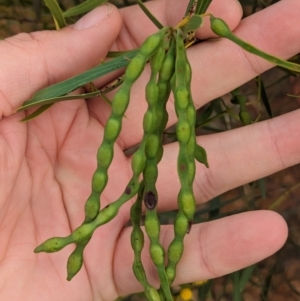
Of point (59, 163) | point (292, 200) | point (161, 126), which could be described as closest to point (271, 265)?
point (292, 200)

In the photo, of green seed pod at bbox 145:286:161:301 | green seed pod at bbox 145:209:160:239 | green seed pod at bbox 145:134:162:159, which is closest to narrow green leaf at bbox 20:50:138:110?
green seed pod at bbox 145:134:162:159

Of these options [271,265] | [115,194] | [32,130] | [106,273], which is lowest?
[271,265]

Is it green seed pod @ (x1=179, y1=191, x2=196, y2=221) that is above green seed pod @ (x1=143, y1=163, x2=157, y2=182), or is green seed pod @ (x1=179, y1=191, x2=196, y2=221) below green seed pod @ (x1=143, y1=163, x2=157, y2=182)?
below

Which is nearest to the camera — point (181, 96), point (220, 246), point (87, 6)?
point (181, 96)

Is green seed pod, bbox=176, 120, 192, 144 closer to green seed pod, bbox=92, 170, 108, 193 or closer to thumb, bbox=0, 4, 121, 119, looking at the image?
green seed pod, bbox=92, 170, 108, 193

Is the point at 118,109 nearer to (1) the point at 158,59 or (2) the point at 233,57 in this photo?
(1) the point at 158,59

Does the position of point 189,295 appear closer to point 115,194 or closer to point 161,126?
point 115,194

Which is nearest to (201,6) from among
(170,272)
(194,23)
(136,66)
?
(194,23)
